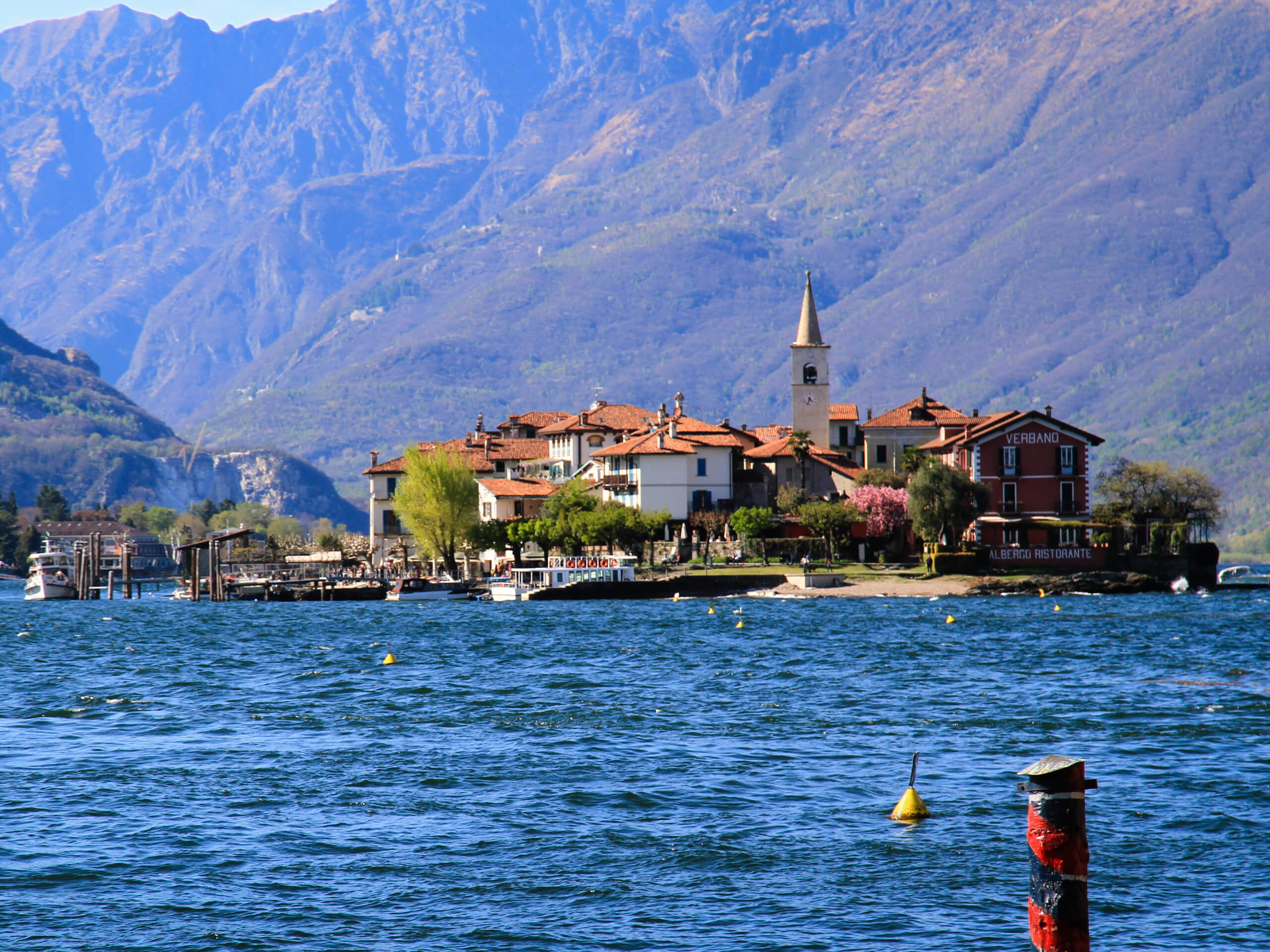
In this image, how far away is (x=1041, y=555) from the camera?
107312 mm

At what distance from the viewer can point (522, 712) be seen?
41.1 meters

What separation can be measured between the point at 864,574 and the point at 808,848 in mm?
83180

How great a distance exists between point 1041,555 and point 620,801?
278 ft

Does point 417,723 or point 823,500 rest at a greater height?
point 823,500

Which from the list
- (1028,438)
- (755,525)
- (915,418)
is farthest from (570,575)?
(915,418)

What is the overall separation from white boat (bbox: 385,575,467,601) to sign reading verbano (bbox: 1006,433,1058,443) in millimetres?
42620

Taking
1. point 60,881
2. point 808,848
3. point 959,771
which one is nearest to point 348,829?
point 60,881

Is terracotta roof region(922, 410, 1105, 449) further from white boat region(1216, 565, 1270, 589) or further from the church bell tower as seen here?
the church bell tower

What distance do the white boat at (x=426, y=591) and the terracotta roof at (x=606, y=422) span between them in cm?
3968

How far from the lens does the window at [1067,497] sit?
113m

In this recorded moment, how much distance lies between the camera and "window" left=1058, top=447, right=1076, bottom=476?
113 meters

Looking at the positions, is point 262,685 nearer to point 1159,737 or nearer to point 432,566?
point 1159,737

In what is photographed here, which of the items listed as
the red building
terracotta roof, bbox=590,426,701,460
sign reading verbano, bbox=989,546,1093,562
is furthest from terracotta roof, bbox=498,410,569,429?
sign reading verbano, bbox=989,546,1093,562

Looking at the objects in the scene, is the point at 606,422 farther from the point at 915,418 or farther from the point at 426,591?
the point at 426,591
